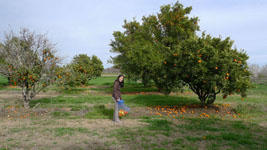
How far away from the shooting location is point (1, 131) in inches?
261

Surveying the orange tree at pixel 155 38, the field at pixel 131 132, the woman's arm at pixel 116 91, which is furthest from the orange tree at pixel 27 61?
the orange tree at pixel 155 38

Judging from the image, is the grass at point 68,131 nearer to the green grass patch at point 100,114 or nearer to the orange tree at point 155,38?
the green grass patch at point 100,114

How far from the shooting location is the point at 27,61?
1026 cm

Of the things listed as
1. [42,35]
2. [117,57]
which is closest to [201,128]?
[42,35]

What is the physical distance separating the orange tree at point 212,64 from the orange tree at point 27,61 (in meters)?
6.43

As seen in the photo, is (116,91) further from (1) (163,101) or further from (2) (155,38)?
(2) (155,38)

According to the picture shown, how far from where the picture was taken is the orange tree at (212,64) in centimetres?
895

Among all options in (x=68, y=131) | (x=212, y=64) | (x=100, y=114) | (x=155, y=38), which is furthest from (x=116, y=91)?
(x=155, y=38)

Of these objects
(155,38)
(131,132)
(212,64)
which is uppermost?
(155,38)

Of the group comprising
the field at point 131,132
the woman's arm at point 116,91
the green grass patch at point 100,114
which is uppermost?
the woman's arm at point 116,91

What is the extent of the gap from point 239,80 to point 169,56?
3.41 meters

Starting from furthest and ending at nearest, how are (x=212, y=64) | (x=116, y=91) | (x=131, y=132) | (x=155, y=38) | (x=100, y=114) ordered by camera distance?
(x=155, y=38)
(x=100, y=114)
(x=212, y=64)
(x=116, y=91)
(x=131, y=132)

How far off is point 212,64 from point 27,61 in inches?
362

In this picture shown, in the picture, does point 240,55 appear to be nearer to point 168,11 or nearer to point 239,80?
point 239,80
